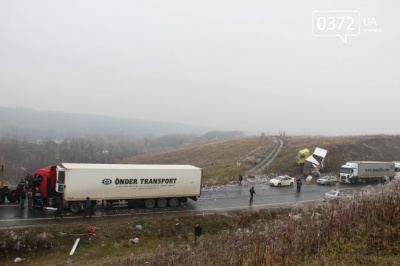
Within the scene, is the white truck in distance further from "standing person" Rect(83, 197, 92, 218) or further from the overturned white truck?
"standing person" Rect(83, 197, 92, 218)

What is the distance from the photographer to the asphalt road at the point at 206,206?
22.7 meters

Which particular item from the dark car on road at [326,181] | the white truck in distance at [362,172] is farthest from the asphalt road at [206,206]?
the white truck in distance at [362,172]

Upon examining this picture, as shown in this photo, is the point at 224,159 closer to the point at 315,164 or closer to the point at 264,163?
the point at 264,163

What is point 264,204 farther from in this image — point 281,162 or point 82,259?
point 281,162

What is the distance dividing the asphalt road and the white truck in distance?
177 centimetres

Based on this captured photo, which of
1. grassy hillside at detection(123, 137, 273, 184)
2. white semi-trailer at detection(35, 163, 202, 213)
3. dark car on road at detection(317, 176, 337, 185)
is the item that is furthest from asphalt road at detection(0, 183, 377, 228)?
grassy hillside at detection(123, 137, 273, 184)

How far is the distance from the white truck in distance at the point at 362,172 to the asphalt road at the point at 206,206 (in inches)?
69.8

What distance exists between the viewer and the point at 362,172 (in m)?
45.0

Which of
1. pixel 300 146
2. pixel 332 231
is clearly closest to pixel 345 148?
pixel 300 146

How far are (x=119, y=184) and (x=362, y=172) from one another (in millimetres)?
35478

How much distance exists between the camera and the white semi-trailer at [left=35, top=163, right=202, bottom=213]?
24.0 metres

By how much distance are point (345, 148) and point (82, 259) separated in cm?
5345

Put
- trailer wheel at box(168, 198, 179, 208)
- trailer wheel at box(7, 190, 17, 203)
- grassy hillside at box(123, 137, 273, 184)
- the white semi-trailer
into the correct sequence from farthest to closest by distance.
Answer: grassy hillside at box(123, 137, 273, 184)
trailer wheel at box(168, 198, 179, 208)
trailer wheel at box(7, 190, 17, 203)
the white semi-trailer

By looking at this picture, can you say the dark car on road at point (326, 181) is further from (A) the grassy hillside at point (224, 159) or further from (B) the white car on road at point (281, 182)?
(A) the grassy hillside at point (224, 159)
